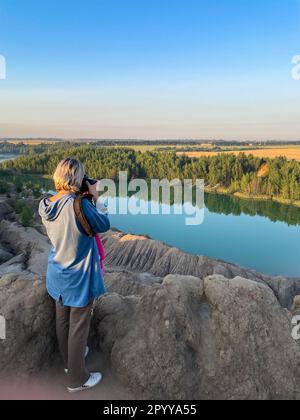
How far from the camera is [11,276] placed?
4.16 meters

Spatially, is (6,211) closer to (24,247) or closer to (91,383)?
(24,247)

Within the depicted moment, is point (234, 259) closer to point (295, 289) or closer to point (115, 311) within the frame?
point (295, 289)

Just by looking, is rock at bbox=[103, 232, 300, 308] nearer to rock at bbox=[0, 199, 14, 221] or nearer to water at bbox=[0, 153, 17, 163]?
rock at bbox=[0, 199, 14, 221]

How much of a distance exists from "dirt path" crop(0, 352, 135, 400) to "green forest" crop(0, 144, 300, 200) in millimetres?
→ 48078

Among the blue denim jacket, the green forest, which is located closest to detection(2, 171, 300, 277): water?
the green forest

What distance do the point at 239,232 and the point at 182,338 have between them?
1377 inches

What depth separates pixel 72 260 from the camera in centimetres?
298

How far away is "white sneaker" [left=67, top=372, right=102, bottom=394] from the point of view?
3215mm

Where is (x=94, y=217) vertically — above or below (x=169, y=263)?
above

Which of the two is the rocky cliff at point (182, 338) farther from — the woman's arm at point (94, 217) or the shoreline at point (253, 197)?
the shoreline at point (253, 197)

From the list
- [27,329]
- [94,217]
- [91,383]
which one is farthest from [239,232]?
[94,217]

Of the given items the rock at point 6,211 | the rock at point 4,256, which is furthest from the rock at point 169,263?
the rock at point 6,211

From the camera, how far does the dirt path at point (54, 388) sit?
3.21 meters
